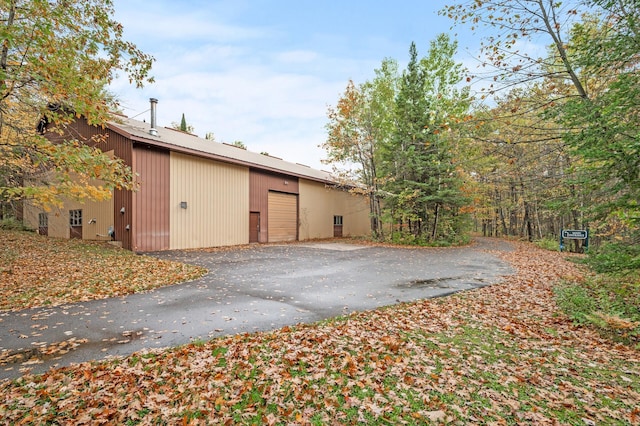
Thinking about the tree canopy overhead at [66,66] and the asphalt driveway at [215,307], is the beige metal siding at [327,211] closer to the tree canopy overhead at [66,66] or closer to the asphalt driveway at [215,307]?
the asphalt driveway at [215,307]

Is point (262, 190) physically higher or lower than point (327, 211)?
higher

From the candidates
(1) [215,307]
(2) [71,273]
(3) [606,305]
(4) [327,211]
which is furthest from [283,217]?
(3) [606,305]

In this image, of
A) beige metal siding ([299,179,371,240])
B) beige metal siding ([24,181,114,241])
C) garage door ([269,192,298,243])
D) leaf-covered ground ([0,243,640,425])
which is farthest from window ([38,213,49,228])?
leaf-covered ground ([0,243,640,425])

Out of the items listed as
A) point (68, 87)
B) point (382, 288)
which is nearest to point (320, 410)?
point (382, 288)

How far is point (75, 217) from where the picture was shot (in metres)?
14.0

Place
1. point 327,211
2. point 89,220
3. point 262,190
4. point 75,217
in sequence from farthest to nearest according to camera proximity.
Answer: point 327,211 → point 262,190 → point 75,217 → point 89,220

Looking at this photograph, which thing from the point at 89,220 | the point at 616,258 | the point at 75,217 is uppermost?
the point at 75,217

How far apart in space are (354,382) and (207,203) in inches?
493

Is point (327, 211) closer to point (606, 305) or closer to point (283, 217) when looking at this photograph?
point (283, 217)

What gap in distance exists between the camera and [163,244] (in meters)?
12.3

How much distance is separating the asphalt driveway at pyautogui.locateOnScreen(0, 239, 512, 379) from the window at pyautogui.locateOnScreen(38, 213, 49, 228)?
11.8 metres

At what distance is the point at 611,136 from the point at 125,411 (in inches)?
274

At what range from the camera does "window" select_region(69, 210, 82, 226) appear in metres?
13.7

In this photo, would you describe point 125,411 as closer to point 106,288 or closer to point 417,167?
point 106,288
